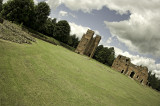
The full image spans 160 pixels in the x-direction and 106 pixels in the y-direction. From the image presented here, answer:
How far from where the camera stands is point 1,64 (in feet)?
18.0

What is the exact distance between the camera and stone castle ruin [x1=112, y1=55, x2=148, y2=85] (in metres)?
36.9

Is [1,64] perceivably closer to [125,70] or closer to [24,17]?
[24,17]

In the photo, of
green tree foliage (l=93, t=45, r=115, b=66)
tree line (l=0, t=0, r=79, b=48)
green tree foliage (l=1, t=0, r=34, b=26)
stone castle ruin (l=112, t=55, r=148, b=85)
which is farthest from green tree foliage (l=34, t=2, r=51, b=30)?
stone castle ruin (l=112, t=55, r=148, b=85)

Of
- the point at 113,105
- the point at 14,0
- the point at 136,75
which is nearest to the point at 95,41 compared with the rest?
the point at 136,75

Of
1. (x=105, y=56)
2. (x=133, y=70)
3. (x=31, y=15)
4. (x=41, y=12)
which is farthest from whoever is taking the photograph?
(x=105, y=56)

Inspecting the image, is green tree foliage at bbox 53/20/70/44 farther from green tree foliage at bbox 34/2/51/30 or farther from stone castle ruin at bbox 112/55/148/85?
stone castle ruin at bbox 112/55/148/85

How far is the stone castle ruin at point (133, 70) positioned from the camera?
1453 inches

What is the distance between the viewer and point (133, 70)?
37.1 m

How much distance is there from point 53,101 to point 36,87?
1162 millimetres

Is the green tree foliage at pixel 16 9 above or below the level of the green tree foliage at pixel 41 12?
below

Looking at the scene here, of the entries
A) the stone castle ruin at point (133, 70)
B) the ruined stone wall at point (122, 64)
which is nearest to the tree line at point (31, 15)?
the ruined stone wall at point (122, 64)

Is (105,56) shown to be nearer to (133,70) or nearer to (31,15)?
(133,70)

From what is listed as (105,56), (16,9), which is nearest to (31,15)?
(16,9)

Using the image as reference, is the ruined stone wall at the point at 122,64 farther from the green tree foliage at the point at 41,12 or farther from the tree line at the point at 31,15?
the green tree foliage at the point at 41,12
